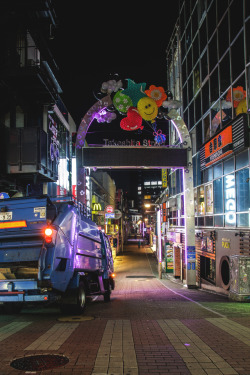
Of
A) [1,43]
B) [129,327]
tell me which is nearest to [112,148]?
[1,43]

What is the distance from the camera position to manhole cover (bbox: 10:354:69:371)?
5324mm

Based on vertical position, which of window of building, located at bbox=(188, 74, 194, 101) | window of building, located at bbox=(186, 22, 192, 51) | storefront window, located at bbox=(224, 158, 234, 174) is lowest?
storefront window, located at bbox=(224, 158, 234, 174)

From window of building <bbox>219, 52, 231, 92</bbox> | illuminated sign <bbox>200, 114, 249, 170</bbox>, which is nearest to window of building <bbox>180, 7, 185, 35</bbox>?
window of building <bbox>219, 52, 231, 92</bbox>

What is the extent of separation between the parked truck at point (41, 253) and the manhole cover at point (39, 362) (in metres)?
2.86

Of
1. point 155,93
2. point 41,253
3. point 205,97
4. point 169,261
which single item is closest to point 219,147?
point 205,97

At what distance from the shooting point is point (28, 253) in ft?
30.8

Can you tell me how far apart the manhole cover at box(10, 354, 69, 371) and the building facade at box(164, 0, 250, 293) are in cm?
1008

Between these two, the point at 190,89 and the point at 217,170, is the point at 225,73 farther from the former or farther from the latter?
the point at 190,89

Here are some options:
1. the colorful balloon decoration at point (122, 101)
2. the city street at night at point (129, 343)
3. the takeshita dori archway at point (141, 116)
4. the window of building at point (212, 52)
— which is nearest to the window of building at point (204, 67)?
the window of building at point (212, 52)

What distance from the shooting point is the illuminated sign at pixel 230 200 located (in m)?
15.9

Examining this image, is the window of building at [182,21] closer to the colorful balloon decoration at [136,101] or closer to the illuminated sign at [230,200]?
the colorful balloon decoration at [136,101]

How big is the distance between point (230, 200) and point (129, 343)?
11.0 m

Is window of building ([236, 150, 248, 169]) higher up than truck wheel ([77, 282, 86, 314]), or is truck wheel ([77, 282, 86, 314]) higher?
window of building ([236, 150, 248, 169])

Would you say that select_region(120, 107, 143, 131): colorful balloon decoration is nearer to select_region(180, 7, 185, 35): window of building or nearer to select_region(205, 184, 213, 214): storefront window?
select_region(205, 184, 213, 214): storefront window
